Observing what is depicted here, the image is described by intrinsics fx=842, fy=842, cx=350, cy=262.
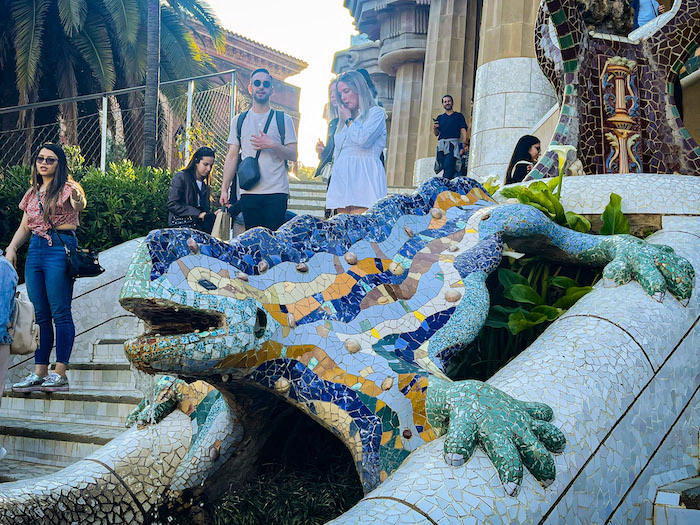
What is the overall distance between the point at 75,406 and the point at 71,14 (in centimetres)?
1376

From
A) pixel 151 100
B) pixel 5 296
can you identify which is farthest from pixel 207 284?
pixel 151 100

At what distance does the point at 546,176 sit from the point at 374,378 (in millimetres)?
2268

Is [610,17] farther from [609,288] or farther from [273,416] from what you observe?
[273,416]

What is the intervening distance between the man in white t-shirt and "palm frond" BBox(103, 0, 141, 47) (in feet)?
40.1

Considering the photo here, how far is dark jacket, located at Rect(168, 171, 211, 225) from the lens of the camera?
7.37 meters

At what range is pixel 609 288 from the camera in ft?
11.5

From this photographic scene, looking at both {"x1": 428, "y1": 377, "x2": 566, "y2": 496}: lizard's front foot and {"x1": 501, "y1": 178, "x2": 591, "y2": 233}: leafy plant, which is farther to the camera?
{"x1": 501, "y1": 178, "x2": 591, "y2": 233}: leafy plant

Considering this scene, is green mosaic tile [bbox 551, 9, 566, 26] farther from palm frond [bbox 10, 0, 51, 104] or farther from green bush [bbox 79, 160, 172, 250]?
palm frond [bbox 10, 0, 51, 104]

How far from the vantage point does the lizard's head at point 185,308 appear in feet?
8.50

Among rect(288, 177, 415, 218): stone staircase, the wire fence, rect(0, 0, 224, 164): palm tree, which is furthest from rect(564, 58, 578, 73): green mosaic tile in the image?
rect(0, 0, 224, 164): palm tree

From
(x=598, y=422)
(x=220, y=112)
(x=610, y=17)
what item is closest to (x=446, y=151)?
(x=220, y=112)

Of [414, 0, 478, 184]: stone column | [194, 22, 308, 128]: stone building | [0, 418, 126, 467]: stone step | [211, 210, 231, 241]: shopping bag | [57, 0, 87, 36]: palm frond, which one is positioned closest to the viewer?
[0, 418, 126, 467]: stone step

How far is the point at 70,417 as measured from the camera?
6137 mm

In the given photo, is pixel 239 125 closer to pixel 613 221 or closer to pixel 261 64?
pixel 613 221
